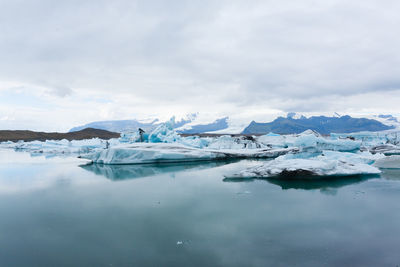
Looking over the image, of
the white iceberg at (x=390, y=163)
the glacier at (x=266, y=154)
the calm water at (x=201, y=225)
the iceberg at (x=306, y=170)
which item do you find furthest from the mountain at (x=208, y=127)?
the calm water at (x=201, y=225)

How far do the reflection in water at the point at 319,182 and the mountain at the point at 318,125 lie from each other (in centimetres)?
8419

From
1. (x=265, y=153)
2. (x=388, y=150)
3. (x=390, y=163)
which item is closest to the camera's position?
(x=390, y=163)

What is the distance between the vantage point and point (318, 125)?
10744cm

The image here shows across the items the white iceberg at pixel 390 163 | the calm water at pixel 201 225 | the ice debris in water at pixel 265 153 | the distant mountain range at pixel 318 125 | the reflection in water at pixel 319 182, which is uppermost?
the distant mountain range at pixel 318 125

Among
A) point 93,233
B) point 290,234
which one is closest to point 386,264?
point 290,234

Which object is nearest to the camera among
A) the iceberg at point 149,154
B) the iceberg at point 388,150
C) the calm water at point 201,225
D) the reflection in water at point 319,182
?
the calm water at point 201,225

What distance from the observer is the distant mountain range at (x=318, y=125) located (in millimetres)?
93688

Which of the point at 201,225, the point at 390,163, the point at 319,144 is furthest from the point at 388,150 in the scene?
the point at 201,225

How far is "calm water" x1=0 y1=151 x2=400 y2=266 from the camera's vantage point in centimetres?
255

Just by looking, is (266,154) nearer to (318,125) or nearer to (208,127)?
(208,127)

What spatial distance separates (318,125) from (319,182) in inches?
4361

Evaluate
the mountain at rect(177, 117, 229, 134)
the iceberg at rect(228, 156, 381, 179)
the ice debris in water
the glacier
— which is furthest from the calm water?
the mountain at rect(177, 117, 229, 134)

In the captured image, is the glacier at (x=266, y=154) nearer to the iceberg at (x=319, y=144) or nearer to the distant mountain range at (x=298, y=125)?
the iceberg at (x=319, y=144)

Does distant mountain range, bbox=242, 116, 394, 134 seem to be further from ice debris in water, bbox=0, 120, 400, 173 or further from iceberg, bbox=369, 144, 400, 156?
iceberg, bbox=369, 144, 400, 156
